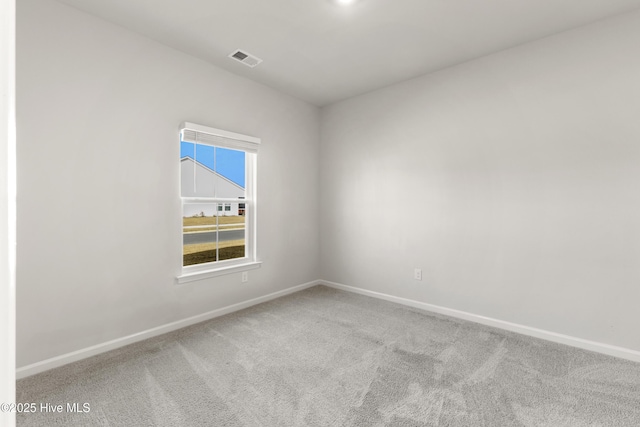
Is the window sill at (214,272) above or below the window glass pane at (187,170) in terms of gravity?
below

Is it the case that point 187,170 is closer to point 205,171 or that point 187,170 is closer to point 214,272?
point 205,171

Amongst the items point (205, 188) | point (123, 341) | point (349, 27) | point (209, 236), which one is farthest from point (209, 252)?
point (349, 27)

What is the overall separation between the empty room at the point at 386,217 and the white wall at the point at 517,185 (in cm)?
2

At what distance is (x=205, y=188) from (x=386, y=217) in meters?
2.15

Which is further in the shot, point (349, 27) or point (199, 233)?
point (199, 233)

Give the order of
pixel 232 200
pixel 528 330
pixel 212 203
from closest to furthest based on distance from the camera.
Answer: pixel 528 330, pixel 212 203, pixel 232 200

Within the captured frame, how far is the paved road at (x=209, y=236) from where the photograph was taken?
9.91ft

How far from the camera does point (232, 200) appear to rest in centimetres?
337

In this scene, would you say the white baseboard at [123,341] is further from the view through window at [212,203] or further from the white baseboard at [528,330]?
the white baseboard at [528,330]

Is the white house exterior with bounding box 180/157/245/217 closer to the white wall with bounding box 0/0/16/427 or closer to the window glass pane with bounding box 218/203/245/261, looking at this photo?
the window glass pane with bounding box 218/203/245/261

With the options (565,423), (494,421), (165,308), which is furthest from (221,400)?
(565,423)

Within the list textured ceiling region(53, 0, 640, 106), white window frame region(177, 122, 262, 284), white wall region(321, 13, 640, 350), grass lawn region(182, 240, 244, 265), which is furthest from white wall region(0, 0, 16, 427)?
white wall region(321, 13, 640, 350)

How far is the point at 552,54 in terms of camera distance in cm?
258

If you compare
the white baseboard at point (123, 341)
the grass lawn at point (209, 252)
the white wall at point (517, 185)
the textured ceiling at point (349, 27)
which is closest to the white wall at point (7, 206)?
the textured ceiling at point (349, 27)
